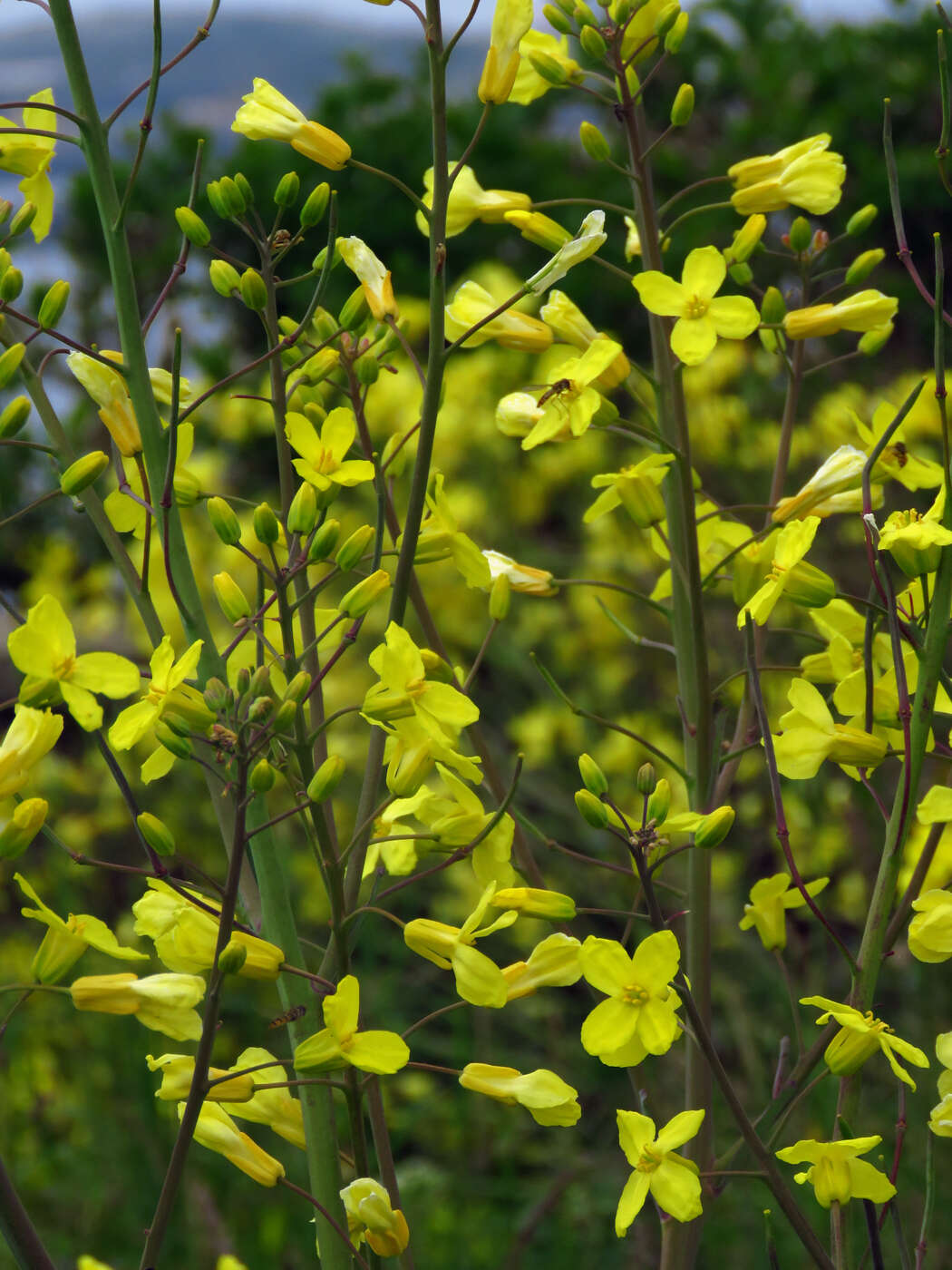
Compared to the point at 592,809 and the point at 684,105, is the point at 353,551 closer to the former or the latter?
the point at 592,809

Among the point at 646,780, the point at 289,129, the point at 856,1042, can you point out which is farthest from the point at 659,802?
the point at 289,129

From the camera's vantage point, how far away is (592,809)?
0.86 m

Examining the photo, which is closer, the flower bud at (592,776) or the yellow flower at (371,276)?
the flower bud at (592,776)

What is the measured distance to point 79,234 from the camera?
5.47 m

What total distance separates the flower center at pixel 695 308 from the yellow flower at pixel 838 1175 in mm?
628

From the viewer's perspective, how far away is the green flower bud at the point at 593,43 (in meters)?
1.12

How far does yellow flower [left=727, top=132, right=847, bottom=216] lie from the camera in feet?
3.83

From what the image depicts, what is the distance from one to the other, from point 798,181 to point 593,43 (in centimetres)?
22

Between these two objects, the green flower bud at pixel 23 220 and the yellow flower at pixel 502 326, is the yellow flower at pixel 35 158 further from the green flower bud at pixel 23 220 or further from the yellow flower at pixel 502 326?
the yellow flower at pixel 502 326

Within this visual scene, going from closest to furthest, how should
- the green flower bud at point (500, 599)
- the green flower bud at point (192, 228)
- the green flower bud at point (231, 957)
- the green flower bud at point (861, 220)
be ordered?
the green flower bud at point (231, 957) < the green flower bud at point (192, 228) < the green flower bud at point (500, 599) < the green flower bud at point (861, 220)

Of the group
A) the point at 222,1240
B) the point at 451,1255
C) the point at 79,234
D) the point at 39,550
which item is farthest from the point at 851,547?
the point at 79,234

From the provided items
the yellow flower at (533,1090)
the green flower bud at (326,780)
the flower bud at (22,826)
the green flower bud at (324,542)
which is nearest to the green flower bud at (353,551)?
the green flower bud at (324,542)

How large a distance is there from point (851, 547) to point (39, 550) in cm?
312

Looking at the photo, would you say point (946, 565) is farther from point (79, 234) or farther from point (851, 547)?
point (79, 234)
